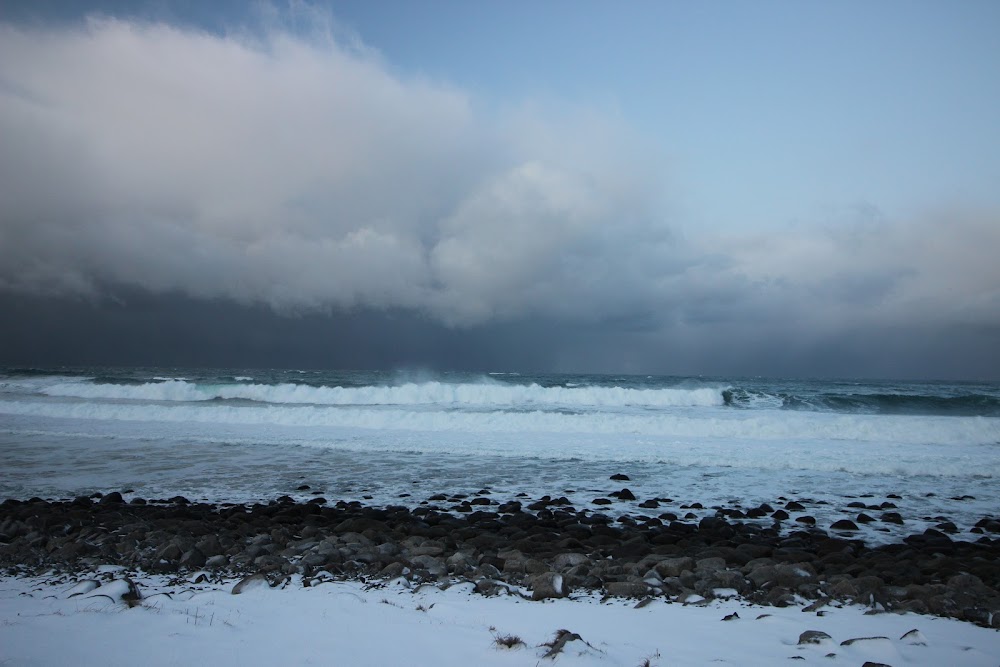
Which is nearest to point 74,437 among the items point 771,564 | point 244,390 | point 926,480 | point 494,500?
point 494,500

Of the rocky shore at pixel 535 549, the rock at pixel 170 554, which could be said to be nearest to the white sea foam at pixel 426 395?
the rocky shore at pixel 535 549

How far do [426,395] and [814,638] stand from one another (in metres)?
31.1

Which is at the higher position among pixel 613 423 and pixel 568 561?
pixel 613 423

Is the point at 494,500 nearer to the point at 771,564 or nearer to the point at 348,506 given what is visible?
the point at 348,506

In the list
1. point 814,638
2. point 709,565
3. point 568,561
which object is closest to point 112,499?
point 568,561

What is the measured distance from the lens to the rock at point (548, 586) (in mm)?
5266

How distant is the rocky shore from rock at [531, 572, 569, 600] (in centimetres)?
1

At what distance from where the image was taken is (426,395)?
112 feet

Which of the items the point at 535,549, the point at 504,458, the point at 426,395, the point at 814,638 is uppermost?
the point at 426,395

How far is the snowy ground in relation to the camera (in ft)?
12.1

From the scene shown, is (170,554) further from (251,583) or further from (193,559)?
(251,583)

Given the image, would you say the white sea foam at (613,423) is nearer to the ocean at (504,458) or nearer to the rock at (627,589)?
the ocean at (504,458)

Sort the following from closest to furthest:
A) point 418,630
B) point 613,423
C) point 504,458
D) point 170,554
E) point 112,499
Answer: point 418,630 → point 170,554 → point 112,499 → point 504,458 → point 613,423

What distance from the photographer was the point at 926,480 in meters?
13.5
